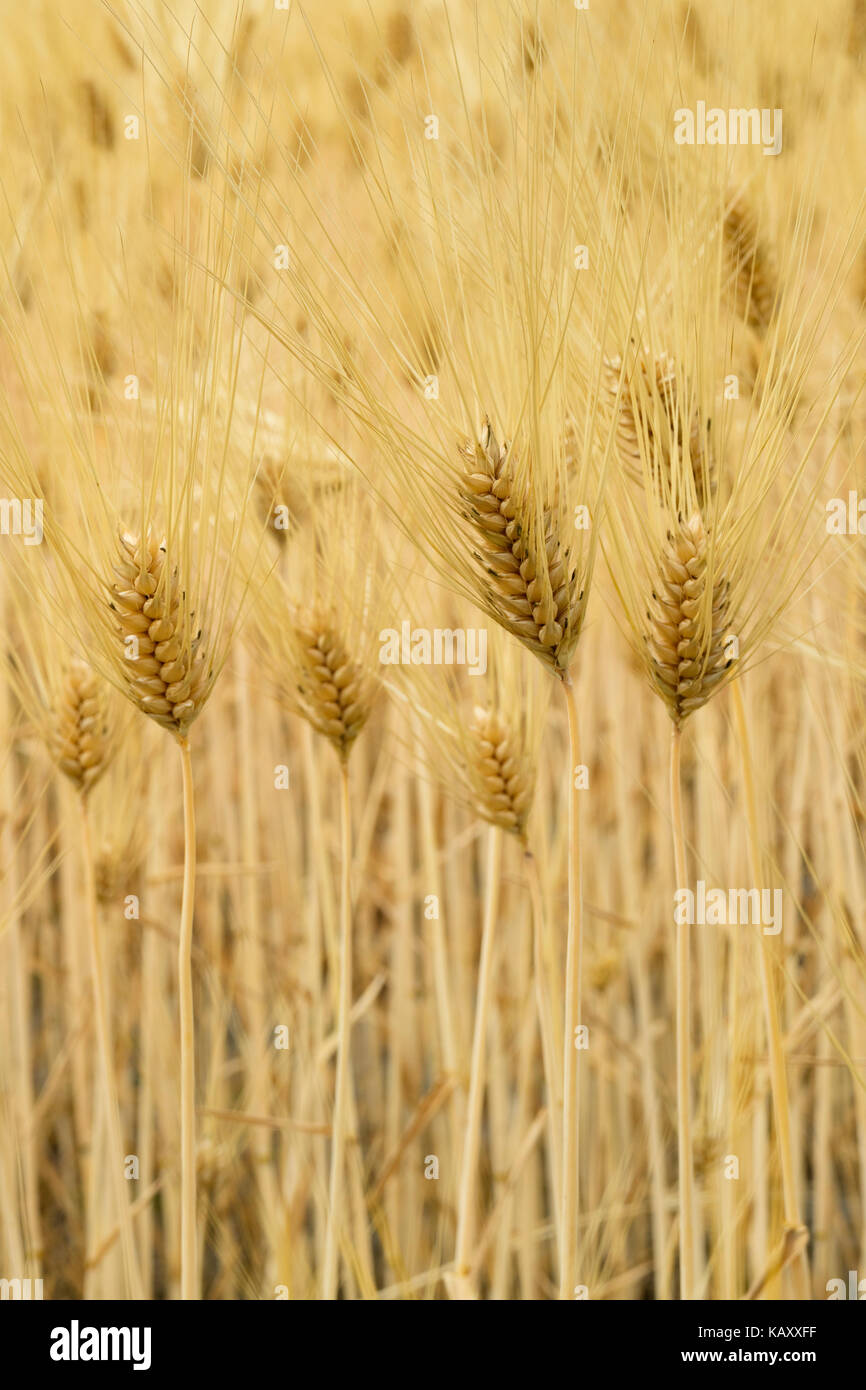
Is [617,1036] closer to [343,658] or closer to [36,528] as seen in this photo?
[343,658]

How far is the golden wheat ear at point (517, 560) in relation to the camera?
53 centimetres

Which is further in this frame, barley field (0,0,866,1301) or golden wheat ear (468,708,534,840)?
golden wheat ear (468,708,534,840)

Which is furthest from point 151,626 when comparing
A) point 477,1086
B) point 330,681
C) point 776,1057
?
point 776,1057

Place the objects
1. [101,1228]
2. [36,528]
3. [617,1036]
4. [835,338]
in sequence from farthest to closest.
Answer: [617,1036] → [101,1228] → [835,338] → [36,528]

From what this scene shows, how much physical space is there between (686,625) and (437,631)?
0.23 m

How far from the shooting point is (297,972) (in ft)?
3.18

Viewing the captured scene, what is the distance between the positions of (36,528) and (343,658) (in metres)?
0.23

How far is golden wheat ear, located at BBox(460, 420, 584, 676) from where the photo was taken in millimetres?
530

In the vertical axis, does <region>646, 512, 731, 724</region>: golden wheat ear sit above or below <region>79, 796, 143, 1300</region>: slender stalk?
above

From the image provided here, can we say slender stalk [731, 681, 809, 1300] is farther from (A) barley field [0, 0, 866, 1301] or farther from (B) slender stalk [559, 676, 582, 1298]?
(B) slender stalk [559, 676, 582, 1298]

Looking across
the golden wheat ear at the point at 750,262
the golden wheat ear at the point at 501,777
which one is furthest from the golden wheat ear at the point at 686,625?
the golden wheat ear at the point at 750,262


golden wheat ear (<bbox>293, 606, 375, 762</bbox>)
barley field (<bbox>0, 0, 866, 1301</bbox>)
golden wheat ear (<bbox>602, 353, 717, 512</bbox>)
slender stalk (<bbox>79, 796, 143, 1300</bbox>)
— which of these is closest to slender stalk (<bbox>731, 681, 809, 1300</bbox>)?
barley field (<bbox>0, 0, 866, 1301</bbox>)
